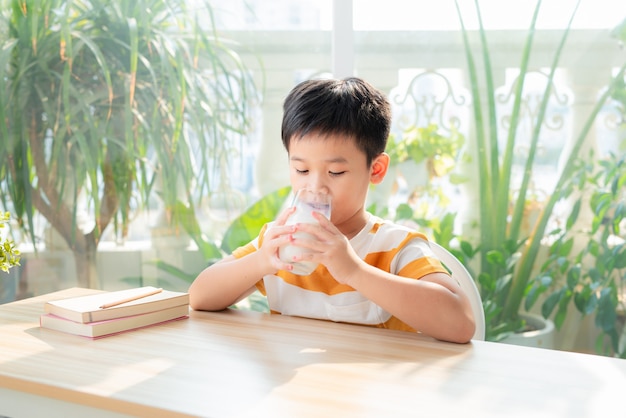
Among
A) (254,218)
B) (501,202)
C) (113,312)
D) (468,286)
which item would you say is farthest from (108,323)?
(501,202)

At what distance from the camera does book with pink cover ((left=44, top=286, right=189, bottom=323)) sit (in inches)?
49.7

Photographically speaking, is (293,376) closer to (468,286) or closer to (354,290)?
(354,290)

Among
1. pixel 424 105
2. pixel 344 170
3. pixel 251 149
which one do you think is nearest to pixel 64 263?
pixel 251 149

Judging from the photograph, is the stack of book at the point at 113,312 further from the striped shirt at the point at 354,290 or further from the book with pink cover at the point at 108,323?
the striped shirt at the point at 354,290

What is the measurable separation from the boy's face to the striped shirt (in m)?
0.09

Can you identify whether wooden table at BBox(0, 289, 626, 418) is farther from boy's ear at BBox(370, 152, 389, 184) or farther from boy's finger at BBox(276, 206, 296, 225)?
boy's ear at BBox(370, 152, 389, 184)

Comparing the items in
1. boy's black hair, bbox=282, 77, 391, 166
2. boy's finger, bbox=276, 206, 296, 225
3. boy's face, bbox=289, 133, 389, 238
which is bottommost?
boy's finger, bbox=276, 206, 296, 225

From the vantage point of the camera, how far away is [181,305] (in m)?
1.41

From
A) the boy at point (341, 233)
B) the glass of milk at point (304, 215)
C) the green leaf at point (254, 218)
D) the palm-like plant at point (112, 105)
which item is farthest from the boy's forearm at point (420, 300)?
the palm-like plant at point (112, 105)

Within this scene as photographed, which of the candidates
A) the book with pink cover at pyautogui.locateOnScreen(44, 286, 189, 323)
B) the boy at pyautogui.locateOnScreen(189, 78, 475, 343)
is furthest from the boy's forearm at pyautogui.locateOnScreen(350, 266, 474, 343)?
the book with pink cover at pyautogui.locateOnScreen(44, 286, 189, 323)

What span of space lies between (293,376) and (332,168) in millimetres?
524

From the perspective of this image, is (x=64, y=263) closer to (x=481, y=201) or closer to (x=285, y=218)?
(x=481, y=201)

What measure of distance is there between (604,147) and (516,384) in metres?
1.99

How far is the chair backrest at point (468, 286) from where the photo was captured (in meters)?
1.51
